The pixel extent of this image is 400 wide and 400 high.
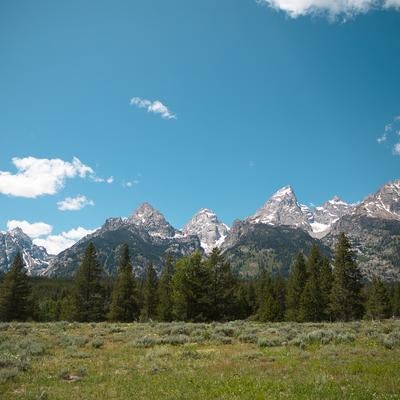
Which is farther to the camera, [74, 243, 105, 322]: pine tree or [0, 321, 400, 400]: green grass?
[74, 243, 105, 322]: pine tree

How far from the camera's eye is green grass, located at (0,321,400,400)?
496 inches

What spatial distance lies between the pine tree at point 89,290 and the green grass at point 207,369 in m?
46.1

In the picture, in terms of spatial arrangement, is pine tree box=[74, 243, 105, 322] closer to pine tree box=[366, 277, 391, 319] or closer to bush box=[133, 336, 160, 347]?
bush box=[133, 336, 160, 347]

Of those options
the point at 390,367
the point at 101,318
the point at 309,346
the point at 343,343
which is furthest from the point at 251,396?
the point at 101,318

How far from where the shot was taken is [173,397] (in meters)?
12.2

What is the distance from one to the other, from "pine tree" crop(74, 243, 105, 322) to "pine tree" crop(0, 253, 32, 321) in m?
8.49

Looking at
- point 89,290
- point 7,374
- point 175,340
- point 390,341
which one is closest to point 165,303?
point 89,290

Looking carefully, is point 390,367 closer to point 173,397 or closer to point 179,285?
point 173,397

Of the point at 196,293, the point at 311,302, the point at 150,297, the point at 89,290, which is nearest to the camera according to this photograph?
the point at 196,293

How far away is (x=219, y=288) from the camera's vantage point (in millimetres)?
60000

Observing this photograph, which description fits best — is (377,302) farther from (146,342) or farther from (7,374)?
(7,374)

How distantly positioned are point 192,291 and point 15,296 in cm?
3184

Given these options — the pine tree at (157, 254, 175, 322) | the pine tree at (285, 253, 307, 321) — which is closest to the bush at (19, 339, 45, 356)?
the pine tree at (157, 254, 175, 322)

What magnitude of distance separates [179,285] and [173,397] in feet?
150
